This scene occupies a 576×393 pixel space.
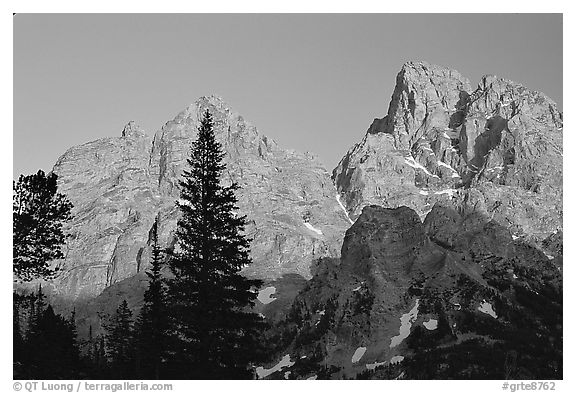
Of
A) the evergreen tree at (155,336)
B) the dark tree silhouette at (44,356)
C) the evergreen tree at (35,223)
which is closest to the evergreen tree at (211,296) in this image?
the evergreen tree at (155,336)

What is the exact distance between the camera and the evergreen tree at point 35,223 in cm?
4928

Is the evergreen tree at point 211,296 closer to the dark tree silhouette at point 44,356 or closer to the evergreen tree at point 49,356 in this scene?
the dark tree silhouette at point 44,356

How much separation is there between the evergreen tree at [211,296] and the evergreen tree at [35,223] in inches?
283

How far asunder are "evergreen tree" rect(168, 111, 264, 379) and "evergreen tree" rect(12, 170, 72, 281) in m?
7.18

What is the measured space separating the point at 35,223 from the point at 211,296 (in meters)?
11.0

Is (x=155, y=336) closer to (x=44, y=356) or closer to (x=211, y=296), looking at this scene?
(x=44, y=356)

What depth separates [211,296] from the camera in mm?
47000

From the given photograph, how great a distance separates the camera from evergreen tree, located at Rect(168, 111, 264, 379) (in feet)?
A: 153

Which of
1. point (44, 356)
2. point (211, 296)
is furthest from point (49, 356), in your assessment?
point (211, 296)

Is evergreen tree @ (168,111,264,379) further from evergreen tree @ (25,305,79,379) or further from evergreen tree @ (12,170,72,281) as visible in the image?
evergreen tree @ (25,305,79,379)

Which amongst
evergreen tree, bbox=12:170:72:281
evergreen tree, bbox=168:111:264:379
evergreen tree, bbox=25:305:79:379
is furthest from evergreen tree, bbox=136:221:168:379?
evergreen tree, bbox=12:170:72:281

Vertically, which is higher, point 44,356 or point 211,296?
point 211,296
